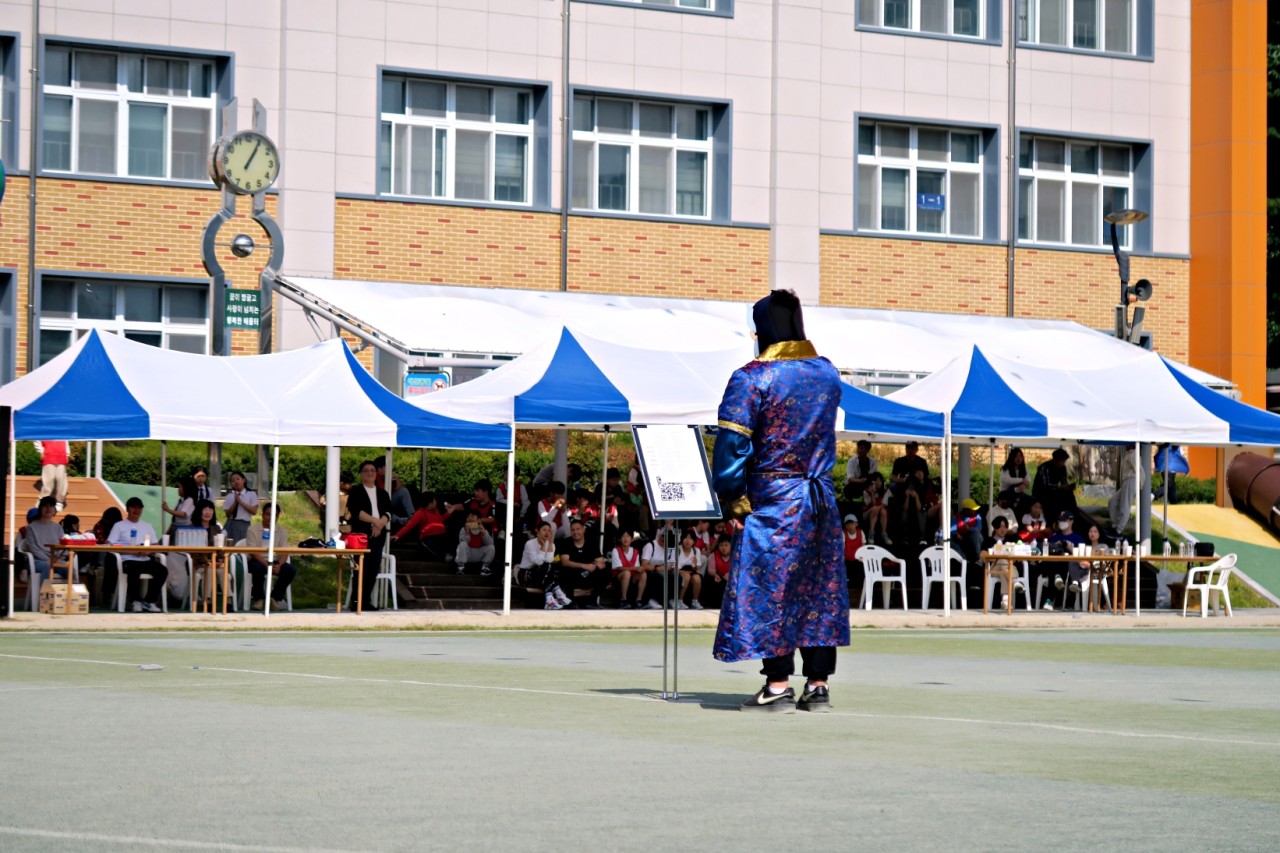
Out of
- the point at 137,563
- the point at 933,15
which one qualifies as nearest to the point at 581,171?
the point at 933,15

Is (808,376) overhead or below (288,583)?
overhead

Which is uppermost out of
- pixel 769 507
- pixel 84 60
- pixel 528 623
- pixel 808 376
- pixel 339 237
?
pixel 84 60

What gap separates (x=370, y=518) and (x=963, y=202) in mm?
16130

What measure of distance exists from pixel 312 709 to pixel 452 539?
613 inches

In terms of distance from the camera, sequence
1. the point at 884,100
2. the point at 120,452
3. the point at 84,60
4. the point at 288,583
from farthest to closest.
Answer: the point at 884,100 < the point at 120,452 < the point at 84,60 < the point at 288,583

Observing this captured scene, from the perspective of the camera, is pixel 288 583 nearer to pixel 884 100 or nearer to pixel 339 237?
pixel 339 237

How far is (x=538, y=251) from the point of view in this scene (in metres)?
32.9

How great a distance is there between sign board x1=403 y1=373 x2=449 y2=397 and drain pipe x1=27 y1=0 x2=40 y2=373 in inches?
289

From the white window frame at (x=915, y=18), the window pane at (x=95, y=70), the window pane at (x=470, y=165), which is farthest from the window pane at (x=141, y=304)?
the white window frame at (x=915, y=18)

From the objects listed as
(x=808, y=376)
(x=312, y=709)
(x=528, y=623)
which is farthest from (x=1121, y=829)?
(x=528, y=623)

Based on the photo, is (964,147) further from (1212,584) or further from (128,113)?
(128,113)

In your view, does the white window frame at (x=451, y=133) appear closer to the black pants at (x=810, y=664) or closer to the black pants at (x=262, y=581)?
the black pants at (x=262, y=581)

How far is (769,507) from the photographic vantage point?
10.1 meters

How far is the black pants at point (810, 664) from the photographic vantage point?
10.2 metres
